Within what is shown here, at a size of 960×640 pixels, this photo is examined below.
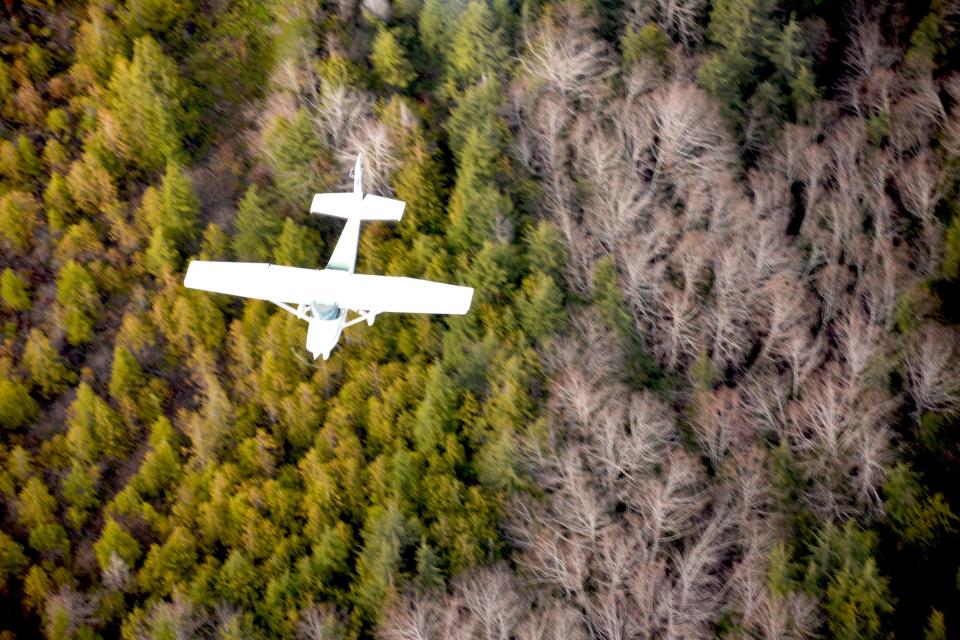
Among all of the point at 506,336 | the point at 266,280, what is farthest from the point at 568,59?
the point at 266,280

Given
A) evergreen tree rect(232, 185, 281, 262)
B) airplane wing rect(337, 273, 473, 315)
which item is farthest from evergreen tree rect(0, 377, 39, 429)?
airplane wing rect(337, 273, 473, 315)

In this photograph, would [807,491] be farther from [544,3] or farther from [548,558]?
[544,3]

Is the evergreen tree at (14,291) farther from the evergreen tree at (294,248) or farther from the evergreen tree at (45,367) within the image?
the evergreen tree at (294,248)

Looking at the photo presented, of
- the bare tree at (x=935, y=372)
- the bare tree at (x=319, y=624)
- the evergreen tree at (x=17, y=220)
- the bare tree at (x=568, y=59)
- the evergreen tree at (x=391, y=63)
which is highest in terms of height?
the bare tree at (x=568, y=59)

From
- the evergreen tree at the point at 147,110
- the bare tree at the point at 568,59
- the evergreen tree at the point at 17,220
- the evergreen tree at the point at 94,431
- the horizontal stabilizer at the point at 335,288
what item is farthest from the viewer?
the evergreen tree at the point at 147,110

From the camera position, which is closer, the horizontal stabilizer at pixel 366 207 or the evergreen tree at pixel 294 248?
the horizontal stabilizer at pixel 366 207

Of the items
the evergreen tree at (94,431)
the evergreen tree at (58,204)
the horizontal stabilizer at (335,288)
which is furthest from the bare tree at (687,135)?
the evergreen tree at (58,204)

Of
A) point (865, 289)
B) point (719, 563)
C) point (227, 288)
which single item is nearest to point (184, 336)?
point (227, 288)

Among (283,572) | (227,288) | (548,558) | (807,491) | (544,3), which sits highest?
(544,3)
